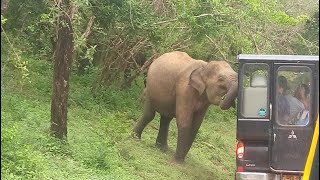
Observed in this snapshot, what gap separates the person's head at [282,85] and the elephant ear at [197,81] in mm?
3498

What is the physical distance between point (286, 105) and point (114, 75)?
27.3 ft

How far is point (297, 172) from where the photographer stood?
7.98 m

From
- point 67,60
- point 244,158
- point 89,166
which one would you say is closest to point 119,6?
point 67,60

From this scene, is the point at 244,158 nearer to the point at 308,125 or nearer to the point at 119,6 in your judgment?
the point at 308,125

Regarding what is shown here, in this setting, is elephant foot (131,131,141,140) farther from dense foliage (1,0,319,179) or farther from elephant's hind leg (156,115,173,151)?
elephant's hind leg (156,115,173,151)

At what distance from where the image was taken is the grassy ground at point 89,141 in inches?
314

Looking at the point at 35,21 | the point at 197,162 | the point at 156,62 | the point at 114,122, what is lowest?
the point at 197,162

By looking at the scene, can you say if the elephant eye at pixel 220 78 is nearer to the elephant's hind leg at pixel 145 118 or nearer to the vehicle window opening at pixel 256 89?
the elephant's hind leg at pixel 145 118

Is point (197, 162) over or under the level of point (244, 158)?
under

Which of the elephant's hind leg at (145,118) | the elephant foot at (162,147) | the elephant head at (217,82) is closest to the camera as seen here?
the elephant head at (217,82)

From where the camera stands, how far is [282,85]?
798 centimetres

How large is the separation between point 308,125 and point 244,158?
2.84 ft

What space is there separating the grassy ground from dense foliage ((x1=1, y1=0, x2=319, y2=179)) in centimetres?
2

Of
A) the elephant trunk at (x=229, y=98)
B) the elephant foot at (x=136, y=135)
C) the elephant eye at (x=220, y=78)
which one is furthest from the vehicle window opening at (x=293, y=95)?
the elephant foot at (x=136, y=135)
